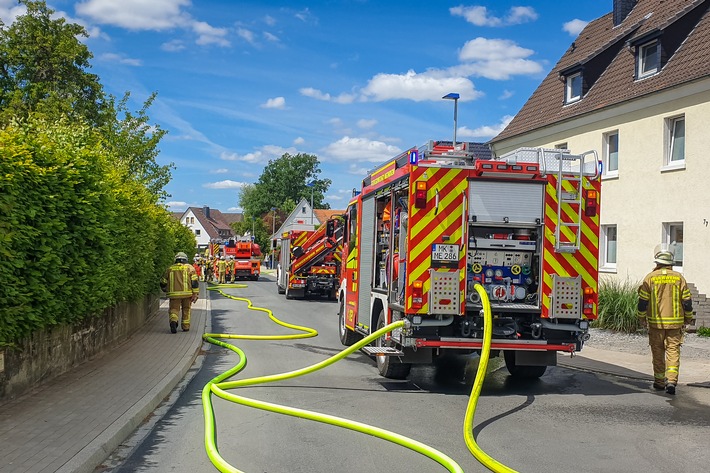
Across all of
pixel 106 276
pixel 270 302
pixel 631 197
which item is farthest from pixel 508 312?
pixel 270 302

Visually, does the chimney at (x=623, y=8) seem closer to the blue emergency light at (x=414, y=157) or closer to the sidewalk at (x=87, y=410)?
the blue emergency light at (x=414, y=157)

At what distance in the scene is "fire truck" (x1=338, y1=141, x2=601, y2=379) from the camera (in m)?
8.76

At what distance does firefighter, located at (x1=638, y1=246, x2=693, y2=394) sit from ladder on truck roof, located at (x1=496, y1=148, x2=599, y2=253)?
1179mm

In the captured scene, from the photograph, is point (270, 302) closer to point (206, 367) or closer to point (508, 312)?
point (206, 367)

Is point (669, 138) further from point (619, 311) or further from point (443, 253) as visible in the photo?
point (443, 253)

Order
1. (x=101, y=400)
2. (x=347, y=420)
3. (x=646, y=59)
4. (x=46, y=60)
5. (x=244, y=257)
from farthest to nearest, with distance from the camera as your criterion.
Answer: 1. (x=244, y=257)
2. (x=46, y=60)
3. (x=646, y=59)
4. (x=101, y=400)
5. (x=347, y=420)

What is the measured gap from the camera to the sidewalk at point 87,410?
17.8 feet

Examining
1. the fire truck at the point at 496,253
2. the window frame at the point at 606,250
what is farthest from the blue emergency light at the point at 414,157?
the window frame at the point at 606,250

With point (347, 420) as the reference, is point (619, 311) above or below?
above

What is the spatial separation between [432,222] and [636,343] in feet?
25.1

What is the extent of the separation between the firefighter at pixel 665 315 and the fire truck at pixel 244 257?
121ft

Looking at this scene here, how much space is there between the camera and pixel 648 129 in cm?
1958

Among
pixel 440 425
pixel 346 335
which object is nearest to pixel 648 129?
pixel 346 335

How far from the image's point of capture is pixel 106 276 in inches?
393
